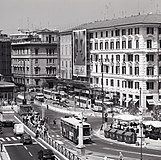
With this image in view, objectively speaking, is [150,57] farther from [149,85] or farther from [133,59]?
[149,85]

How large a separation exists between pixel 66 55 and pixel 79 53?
14787 mm

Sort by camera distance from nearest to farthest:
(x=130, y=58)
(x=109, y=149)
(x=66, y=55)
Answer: (x=109, y=149)
(x=130, y=58)
(x=66, y=55)

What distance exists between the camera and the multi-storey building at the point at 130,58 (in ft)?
279

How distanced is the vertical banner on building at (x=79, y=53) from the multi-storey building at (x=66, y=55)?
7.28 m

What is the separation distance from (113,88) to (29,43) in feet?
164

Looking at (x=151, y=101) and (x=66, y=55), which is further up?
(x=66, y=55)

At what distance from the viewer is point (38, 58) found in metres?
139

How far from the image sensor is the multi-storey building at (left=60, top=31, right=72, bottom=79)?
405 feet

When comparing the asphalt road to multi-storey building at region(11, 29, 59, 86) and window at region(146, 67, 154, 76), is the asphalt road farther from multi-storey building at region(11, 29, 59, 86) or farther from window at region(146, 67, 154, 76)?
multi-storey building at region(11, 29, 59, 86)

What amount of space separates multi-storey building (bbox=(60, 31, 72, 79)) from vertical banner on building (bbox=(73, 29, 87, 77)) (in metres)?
7.28

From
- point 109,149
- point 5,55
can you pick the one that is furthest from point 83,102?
point 5,55

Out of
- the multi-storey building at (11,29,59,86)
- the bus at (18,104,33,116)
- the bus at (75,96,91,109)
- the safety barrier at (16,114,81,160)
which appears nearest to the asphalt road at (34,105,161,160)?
the safety barrier at (16,114,81,160)

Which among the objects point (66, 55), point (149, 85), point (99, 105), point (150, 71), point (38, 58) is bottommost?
point (99, 105)

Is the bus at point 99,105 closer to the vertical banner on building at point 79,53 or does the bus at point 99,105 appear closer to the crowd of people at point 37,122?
the crowd of people at point 37,122
